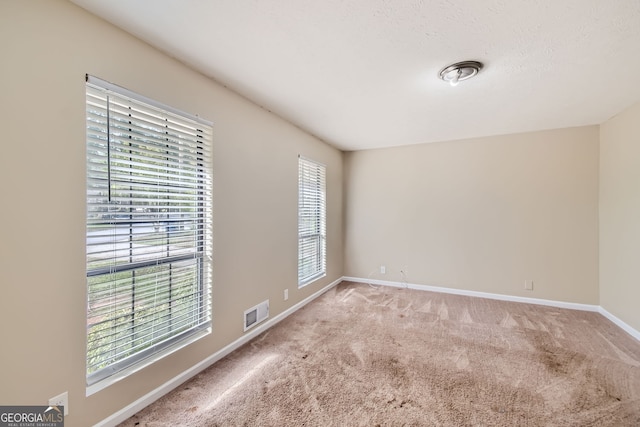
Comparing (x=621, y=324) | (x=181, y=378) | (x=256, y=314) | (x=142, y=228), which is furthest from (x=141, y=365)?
(x=621, y=324)

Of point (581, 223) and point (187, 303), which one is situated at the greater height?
point (581, 223)

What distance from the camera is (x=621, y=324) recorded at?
3002mm

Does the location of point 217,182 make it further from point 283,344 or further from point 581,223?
point 581,223

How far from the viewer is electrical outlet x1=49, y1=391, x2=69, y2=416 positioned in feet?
4.51

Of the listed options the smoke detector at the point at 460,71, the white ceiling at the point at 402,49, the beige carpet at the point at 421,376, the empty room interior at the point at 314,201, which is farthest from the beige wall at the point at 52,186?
the smoke detector at the point at 460,71

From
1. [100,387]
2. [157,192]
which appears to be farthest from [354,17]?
[100,387]

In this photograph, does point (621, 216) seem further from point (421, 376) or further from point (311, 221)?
point (311, 221)

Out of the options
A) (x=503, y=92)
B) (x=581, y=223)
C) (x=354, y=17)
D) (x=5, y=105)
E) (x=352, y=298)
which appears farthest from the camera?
(x=352, y=298)

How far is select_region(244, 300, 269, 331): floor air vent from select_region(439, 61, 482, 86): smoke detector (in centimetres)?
274

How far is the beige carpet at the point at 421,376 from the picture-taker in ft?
5.67

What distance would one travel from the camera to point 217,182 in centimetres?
231

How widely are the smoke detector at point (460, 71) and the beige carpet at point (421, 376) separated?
7.89 ft

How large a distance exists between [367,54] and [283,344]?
2630 mm

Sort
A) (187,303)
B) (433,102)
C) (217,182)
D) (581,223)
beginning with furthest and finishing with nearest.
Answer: (581,223)
(433,102)
(217,182)
(187,303)
